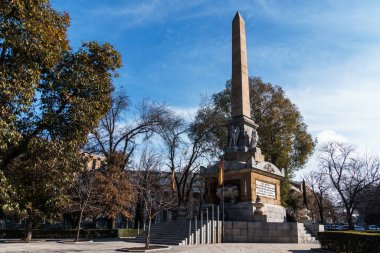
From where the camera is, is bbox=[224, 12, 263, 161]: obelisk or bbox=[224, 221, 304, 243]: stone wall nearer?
bbox=[224, 221, 304, 243]: stone wall

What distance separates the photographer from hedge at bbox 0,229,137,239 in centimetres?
2606

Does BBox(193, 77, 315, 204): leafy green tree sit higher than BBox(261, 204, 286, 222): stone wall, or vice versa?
BBox(193, 77, 315, 204): leafy green tree

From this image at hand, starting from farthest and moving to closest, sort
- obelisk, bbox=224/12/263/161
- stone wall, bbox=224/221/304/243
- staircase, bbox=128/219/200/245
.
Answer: obelisk, bbox=224/12/263/161, stone wall, bbox=224/221/304/243, staircase, bbox=128/219/200/245

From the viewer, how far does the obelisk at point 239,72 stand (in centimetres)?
2273

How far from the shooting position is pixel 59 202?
10.6 metres

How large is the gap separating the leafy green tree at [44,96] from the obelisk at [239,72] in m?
12.8

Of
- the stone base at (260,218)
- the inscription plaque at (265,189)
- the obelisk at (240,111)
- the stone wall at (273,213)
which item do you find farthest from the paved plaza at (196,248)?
the obelisk at (240,111)

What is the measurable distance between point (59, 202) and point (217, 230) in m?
9.35

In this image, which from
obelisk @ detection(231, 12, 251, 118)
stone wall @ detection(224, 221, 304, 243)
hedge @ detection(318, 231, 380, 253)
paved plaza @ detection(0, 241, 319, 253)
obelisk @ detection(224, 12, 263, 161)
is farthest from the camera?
obelisk @ detection(231, 12, 251, 118)

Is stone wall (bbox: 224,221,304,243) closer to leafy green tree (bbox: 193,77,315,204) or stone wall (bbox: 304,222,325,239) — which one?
stone wall (bbox: 304,222,325,239)

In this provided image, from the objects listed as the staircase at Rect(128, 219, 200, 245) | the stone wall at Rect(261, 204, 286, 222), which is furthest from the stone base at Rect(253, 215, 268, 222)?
the staircase at Rect(128, 219, 200, 245)

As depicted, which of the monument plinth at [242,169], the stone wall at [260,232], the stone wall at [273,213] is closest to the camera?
the stone wall at [260,232]

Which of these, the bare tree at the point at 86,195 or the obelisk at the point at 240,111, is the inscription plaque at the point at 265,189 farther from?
the bare tree at the point at 86,195

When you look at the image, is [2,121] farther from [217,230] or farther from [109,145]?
[109,145]
